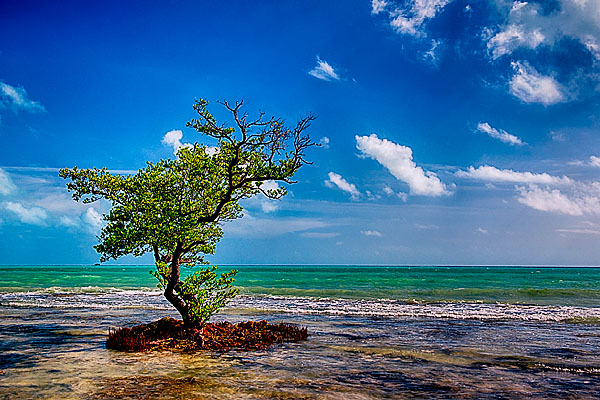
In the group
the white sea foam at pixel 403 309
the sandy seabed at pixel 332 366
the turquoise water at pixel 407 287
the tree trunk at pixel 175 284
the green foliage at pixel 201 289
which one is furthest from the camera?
the turquoise water at pixel 407 287

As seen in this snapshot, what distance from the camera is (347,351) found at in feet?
63.6

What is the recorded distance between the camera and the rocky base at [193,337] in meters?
19.0

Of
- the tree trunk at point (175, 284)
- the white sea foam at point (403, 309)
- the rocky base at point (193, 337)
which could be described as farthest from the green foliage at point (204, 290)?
the white sea foam at point (403, 309)

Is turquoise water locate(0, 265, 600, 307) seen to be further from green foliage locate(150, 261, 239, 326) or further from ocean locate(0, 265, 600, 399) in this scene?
green foliage locate(150, 261, 239, 326)

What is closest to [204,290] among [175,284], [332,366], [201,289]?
[201,289]

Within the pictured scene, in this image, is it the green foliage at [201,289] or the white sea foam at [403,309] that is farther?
the white sea foam at [403,309]

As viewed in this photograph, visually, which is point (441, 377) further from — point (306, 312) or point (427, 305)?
point (427, 305)

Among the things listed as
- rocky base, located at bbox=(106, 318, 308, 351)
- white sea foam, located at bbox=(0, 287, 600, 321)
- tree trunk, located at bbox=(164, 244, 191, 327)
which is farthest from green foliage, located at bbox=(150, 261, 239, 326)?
white sea foam, located at bbox=(0, 287, 600, 321)

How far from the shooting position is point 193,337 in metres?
19.6

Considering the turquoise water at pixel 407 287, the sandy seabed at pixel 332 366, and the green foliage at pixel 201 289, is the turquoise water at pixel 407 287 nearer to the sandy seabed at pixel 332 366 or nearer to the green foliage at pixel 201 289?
the sandy seabed at pixel 332 366

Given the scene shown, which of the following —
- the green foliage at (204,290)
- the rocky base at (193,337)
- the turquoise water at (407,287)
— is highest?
the green foliage at (204,290)

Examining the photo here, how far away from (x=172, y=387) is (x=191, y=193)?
26.9ft

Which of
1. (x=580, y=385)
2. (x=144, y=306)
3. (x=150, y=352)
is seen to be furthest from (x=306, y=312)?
(x=580, y=385)

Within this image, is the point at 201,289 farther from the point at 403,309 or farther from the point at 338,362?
the point at 403,309
